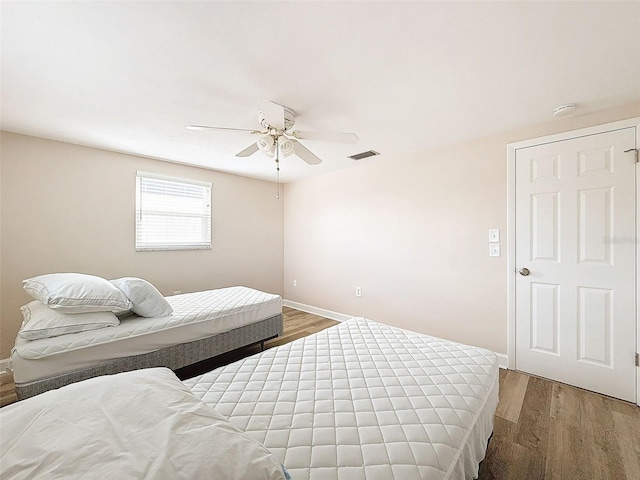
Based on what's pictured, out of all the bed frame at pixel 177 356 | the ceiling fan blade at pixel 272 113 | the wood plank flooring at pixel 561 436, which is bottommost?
the wood plank flooring at pixel 561 436

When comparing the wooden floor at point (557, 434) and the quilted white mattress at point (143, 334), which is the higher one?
the quilted white mattress at point (143, 334)

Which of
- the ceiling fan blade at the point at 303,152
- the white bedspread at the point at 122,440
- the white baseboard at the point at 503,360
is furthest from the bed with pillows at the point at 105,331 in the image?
the white baseboard at the point at 503,360

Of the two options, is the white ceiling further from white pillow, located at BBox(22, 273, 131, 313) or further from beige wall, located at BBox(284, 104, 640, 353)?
white pillow, located at BBox(22, 273, 131, 313)

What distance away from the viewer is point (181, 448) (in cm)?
69

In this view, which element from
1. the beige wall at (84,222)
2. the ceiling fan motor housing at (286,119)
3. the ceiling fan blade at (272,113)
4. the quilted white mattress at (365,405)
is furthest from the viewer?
the beige wall at (84,222)

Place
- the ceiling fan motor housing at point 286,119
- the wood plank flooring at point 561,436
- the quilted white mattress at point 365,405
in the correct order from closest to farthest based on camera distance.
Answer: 1. the quilted white mattress at point 365,405
2. the wood plank flooring at point 561,436
3. the ceiling fan motor housing at point 286,119

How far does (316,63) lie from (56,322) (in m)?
2.47

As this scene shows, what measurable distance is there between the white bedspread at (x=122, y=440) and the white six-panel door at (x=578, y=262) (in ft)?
9.09

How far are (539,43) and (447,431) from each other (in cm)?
200

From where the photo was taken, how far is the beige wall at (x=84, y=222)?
8.43 feet

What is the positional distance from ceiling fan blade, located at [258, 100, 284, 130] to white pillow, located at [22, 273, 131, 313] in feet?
5.99

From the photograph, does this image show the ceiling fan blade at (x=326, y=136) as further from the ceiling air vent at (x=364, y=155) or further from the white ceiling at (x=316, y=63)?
the ceiling air vent at (x=364, y=155)

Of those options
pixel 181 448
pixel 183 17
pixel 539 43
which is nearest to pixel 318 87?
pixel 183 17

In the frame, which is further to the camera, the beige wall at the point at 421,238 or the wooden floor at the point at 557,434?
the beige wall at the point at 421,238
